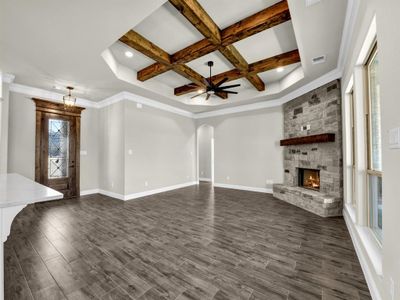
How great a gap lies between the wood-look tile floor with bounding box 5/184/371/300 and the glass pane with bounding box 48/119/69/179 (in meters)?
1.37

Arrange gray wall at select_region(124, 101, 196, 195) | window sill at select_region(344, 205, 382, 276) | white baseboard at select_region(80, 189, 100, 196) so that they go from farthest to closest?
white baseboard at select_region(80, 189, 100, 196)
gray wall at select_region(124, 101, 196, 195)
window sill at select_region(344, 205, 382, 276)

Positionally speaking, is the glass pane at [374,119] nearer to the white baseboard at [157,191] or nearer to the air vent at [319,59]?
the air vent at [319,59]

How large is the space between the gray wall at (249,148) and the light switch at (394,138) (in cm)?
432

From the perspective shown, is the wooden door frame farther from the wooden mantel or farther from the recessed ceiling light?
the wooden mantel

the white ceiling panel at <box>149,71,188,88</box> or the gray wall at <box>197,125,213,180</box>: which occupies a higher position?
the white ceiling panel at <box>149,71,188,88</box>

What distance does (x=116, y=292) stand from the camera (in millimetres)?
1564

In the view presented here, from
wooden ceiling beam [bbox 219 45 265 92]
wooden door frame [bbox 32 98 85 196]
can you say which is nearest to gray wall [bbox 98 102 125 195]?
wooden door frame [bbox 32 98 85 196]

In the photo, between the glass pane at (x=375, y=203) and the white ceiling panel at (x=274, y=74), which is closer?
the glass pane at (x=375, y=203)

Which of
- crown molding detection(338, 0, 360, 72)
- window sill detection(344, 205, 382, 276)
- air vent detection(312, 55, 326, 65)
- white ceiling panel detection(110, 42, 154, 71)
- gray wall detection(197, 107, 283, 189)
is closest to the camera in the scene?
window sill detection(344, 205, 382, 276)

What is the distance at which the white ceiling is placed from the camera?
2039 millimetres

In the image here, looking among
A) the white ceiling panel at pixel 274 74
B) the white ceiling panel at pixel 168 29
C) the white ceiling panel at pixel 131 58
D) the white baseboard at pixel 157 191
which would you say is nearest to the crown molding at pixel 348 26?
the white ceiling panel at pixel 274 74

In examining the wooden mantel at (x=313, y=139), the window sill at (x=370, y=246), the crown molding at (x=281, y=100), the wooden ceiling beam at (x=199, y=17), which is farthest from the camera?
the crown molding at (x=281, y=100)

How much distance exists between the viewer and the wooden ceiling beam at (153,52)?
2834 millimetres

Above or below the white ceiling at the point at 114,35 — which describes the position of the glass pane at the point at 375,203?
below
